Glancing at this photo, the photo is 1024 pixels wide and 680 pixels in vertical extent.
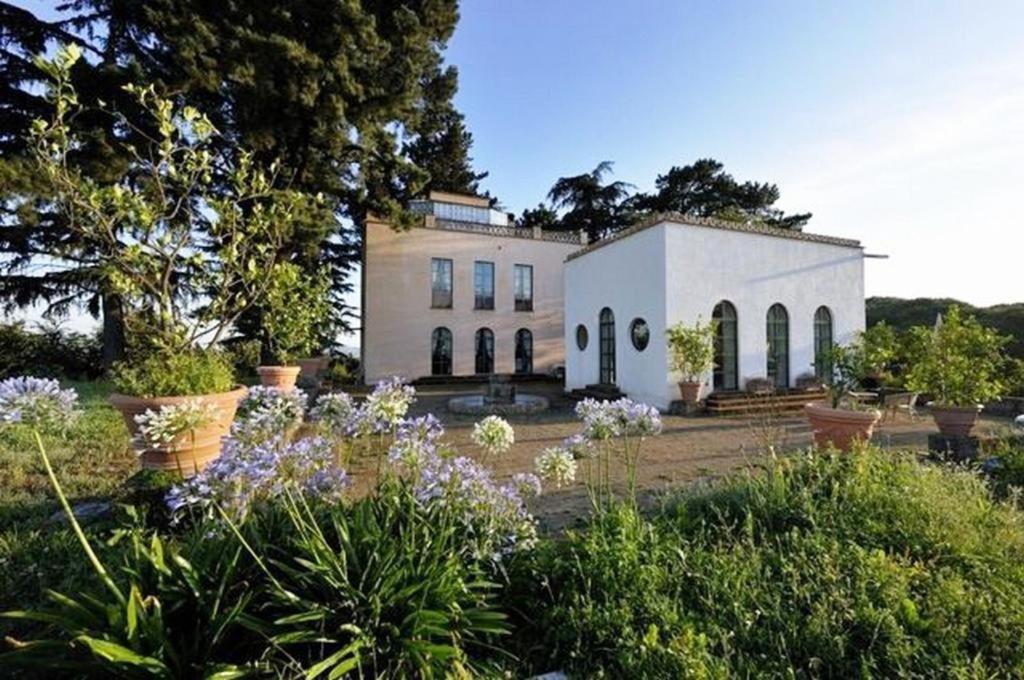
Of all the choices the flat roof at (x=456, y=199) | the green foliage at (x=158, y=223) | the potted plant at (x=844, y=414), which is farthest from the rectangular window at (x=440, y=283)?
the potted plant at (x=844, y=414)

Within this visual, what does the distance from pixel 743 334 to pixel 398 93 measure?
1191 cm

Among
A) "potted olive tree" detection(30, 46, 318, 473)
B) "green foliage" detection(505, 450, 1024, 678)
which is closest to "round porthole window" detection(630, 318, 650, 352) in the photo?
"green foliage" detection(505, 450, 1024, 678)

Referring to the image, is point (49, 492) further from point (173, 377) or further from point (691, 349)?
point (691, 349)

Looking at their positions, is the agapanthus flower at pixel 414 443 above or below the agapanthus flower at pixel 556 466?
above

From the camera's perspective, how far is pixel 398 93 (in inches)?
554

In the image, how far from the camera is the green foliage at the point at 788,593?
1.97 m

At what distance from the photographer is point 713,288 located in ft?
36.5

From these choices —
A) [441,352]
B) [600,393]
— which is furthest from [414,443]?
[441,352]

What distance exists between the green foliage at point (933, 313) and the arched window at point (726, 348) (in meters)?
8.65

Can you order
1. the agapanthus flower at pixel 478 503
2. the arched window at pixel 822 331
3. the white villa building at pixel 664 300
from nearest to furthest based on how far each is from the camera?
the agapanthus flower at pixel 478 503, the white villa building at pixel 664 300, the arched window at pixel 822 331

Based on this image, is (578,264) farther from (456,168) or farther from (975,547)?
(456,168)

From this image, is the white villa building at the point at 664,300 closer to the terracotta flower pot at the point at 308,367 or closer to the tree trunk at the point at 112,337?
the terracotta flower pot at the point at 308,367

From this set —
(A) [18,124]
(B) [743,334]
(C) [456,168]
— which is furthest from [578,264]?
(C) [456,168]

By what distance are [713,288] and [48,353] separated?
18.8 metres
